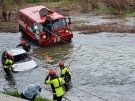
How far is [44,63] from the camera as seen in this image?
22.5 m

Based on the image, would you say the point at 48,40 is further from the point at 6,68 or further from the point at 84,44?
the point at 6,68

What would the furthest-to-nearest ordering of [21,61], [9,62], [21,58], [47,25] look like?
[47,25] < [21,58] < [21,61] < [9,62]

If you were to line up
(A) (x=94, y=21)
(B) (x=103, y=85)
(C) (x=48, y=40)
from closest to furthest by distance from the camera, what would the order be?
1. (B) (x=103, y=85)
2. (C) (x=48, y=40)
3. (A) (x=94, y=21)

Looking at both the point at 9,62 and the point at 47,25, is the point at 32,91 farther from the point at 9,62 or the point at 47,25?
the point at 47,25

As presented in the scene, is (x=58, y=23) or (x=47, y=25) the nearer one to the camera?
(x=47, y=25)

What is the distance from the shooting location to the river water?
17.6 meters

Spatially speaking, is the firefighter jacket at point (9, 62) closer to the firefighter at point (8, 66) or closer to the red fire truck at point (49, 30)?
the firefighter at point (8, 66)

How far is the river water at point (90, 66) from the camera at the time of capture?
17.6m

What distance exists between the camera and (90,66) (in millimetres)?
21375

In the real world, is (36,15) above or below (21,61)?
above

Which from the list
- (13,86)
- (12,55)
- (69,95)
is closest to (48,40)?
(12,55)

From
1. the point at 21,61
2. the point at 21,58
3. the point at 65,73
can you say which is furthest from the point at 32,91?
the point at 21,58

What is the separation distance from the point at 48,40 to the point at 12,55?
5014 mm

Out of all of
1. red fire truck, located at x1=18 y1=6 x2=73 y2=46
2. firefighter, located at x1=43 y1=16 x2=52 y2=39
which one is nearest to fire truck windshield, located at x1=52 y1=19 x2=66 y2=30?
red fire truck, located at x1=18 y1=6 x2=73 y2=46
